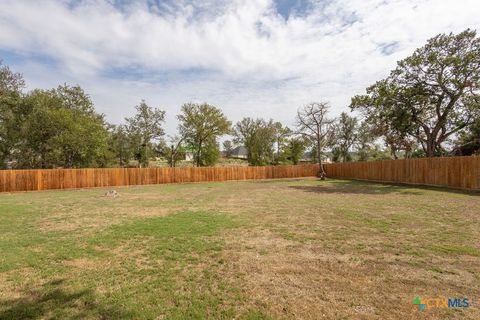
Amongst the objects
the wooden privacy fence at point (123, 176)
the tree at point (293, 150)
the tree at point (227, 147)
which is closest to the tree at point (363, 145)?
the tree at point (293, 150)

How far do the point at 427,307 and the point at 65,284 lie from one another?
427 centimetres

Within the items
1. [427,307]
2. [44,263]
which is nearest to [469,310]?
[427,307]

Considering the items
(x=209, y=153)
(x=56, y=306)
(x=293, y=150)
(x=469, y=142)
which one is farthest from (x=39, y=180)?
(x=293, y=150)

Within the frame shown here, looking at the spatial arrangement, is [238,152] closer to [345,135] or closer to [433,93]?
[345,135]

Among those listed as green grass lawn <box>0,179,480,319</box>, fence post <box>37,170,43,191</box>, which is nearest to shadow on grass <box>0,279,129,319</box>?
green grass lawn <box>0,179,480,319</box>

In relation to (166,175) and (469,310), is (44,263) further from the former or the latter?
(166,175)

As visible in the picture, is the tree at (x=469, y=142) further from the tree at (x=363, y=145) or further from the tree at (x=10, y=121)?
the tree at (x=10, y=121)

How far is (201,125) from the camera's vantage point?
122 ft

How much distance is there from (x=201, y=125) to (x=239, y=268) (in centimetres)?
3410

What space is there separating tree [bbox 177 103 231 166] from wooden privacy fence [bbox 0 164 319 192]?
33.5 ft

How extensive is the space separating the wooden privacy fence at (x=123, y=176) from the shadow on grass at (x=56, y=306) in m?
19.4

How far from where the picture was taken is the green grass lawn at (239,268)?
289cm

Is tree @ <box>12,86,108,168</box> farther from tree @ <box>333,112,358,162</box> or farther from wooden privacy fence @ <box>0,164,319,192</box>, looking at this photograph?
tree @ <box>333,112,358,162</box>

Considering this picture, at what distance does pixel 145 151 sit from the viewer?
1555 inches
